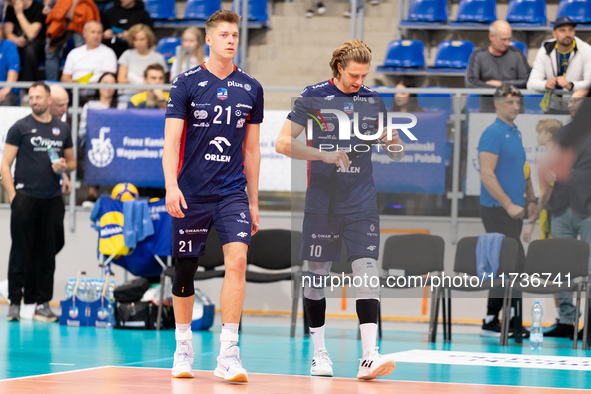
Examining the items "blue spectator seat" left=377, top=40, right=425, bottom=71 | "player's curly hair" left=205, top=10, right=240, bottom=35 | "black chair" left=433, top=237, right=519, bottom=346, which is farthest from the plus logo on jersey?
"blue spectator seat" left=377, top=40, right=425, bottom=71

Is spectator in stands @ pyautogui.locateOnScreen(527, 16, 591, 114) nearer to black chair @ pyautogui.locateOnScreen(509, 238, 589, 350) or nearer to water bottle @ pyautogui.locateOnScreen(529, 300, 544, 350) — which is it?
black chair @ pyautogui.locateOnScreen(509, 238, 589, 350)

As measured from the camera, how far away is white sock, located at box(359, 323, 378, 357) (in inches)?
225

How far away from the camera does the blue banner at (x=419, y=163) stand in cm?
940

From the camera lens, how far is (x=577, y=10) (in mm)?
12562

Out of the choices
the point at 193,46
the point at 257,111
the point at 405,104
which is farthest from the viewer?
the point at 193,46

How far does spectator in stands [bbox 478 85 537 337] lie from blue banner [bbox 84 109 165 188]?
12.5 feet

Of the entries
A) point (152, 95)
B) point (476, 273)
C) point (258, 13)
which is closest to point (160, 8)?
point (258, 13)

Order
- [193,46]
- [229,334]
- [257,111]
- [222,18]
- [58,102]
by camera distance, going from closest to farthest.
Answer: [229,334], [222,18], [257,111], [58,102], [193,46]

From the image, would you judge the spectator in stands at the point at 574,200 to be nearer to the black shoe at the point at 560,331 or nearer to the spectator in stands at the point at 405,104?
the black shoe at the point at 560,331

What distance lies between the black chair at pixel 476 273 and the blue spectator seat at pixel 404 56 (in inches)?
166

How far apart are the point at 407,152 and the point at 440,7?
466 cm

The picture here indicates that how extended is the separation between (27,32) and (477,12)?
6.44 meters

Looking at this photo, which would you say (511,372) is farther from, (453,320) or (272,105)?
(272,105)

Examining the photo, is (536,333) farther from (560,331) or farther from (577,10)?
(577,10)
